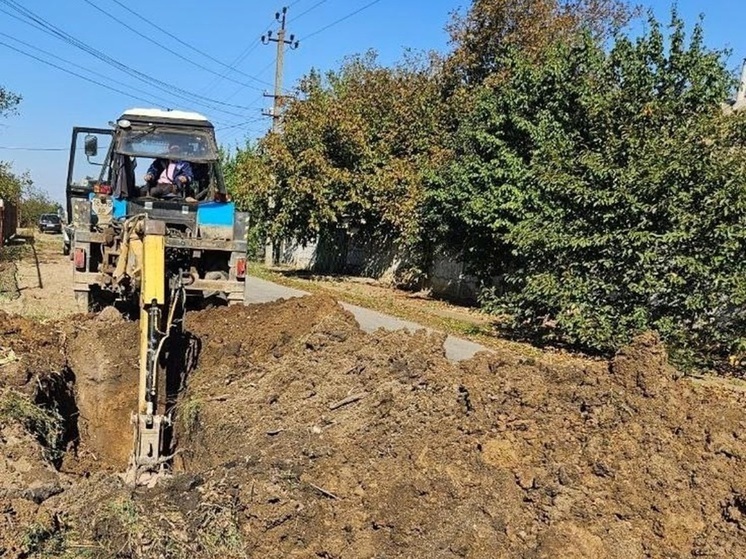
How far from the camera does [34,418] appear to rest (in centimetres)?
558

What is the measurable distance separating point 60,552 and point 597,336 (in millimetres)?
8156

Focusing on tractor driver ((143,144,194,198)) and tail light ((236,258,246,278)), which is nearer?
tail light ((236,258,246,278))

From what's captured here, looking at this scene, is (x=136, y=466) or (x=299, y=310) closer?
(x=136, y=466)

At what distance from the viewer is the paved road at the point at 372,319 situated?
1021cm

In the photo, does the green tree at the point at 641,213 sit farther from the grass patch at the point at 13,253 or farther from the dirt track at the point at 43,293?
the grass patch at the point at 13,253

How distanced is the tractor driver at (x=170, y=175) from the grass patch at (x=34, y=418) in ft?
12.6

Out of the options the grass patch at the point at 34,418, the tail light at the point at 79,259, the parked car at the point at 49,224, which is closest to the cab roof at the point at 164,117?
the tail light at the point at 79,259

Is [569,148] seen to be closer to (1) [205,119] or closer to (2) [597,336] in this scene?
(2) [597,336]

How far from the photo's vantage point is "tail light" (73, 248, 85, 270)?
7.93m

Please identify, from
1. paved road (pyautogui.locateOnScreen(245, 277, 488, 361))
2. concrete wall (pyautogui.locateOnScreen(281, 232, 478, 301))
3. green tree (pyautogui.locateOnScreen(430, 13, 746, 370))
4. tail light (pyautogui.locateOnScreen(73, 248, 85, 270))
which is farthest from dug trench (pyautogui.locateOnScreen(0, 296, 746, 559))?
concrete wall (pyautogui.locateOnScreen(281, 232, 478, 301))

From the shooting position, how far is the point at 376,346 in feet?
21.3

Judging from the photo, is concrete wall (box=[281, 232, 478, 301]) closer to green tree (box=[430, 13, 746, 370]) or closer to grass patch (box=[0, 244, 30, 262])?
green tree (box=[430, 13, 746, 370])

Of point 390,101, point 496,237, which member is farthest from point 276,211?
point 496,237

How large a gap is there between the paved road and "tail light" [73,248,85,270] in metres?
3.84
